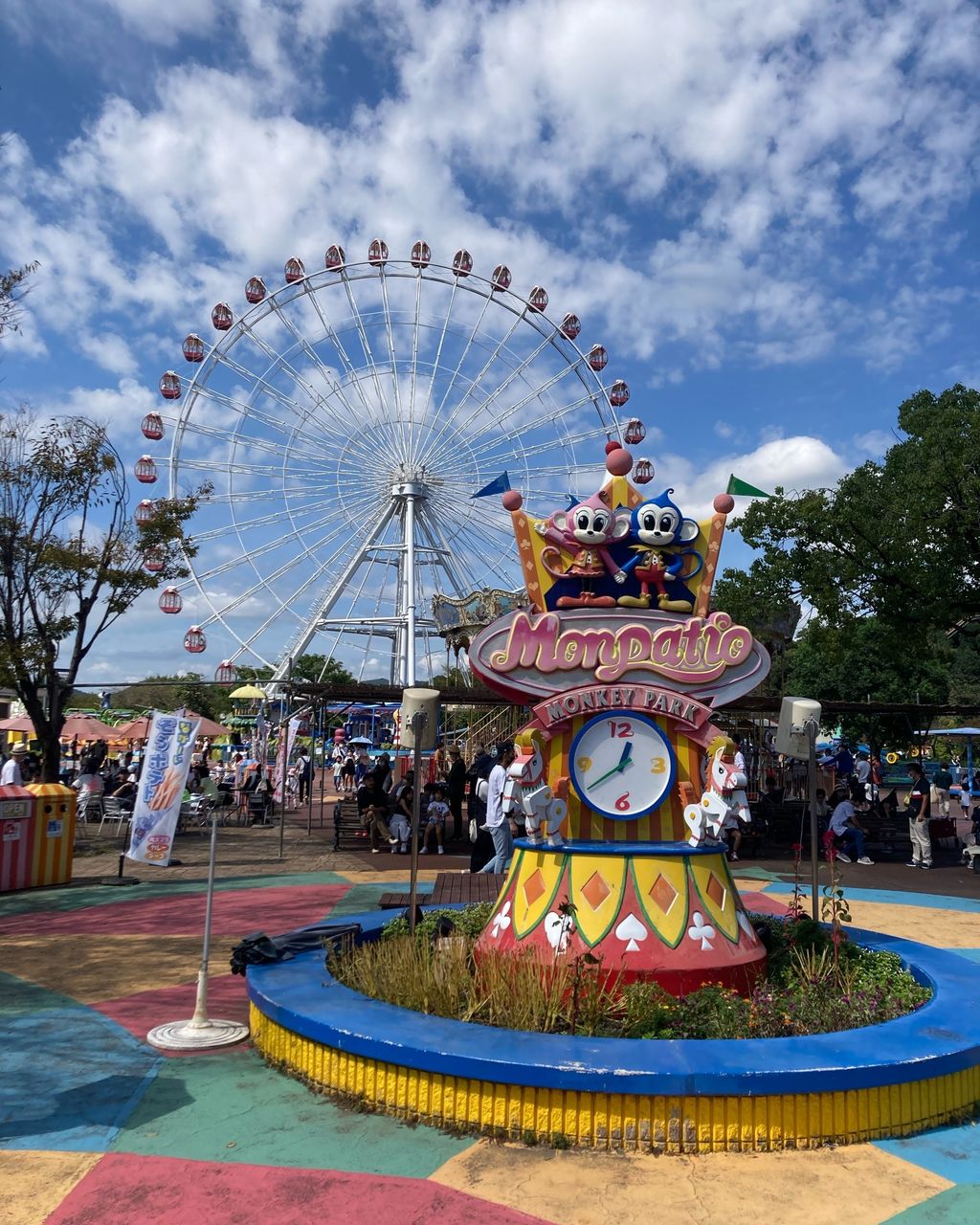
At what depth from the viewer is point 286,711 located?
2806 cm

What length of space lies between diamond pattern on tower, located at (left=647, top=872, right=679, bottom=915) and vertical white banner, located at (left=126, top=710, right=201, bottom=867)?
7040 millimetres

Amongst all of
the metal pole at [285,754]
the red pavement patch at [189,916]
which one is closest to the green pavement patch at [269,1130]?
the red pavement patch at [189,916]

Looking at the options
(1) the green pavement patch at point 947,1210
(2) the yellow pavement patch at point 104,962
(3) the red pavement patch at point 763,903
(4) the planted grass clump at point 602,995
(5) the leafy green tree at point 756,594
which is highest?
(5) the leafy green tree at point 756,594

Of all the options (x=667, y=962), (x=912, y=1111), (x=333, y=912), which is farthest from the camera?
(x=333, y=912)

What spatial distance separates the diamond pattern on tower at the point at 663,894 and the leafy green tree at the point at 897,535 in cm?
1101

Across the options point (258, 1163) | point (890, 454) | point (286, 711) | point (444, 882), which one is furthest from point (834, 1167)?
point (286, 711)

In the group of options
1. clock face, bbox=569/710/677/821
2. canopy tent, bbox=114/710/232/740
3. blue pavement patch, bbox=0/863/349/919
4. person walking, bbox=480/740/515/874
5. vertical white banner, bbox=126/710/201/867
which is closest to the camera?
clock face, bbox=569/710/677/821

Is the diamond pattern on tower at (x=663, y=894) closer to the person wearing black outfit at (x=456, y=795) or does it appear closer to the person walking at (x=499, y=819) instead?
the person walking at (x=499, y=819)

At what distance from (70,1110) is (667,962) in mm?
3767

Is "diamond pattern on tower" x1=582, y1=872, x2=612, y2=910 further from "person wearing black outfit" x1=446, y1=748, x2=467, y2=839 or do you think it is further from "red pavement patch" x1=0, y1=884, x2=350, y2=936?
"person wearing black outfit" x1=446, y1=748, x2=467, y2=839

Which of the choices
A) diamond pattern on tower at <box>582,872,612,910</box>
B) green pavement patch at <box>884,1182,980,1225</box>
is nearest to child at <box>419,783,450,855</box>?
diamond pattern on tower at <box>582,872,612,910</box>

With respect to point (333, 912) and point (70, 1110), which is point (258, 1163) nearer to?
point (70, 1110)

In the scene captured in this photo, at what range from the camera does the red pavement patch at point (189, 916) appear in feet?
32.3

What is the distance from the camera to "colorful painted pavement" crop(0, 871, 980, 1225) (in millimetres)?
4031
